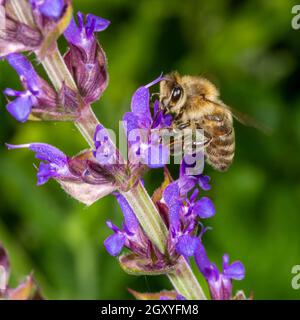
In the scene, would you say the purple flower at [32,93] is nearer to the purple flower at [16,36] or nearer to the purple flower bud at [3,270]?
the purple flower at [16,36]

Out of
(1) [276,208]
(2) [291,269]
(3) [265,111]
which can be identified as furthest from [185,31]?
(2) [291,269]

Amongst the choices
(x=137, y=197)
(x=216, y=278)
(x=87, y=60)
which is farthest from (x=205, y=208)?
(x=87, y=60)

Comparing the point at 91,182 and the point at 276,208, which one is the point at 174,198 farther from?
the point at 276,208

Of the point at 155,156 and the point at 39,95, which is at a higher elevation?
the point at 39,95

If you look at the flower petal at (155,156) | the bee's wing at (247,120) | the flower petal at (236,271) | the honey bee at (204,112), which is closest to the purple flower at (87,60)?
the flower petal at (155,156)

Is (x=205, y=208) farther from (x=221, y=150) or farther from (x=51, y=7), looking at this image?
(x=51, y=7)
